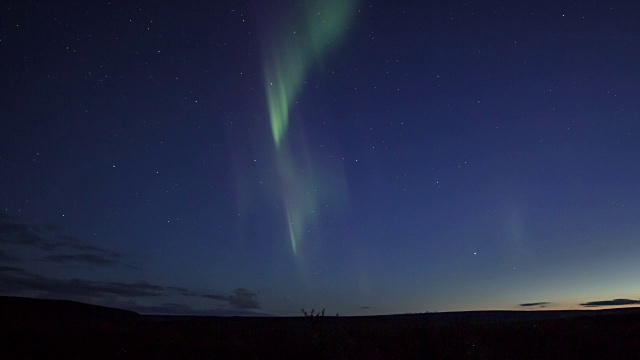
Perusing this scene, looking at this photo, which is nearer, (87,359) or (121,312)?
(87,359)

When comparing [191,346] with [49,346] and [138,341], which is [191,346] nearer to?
[138,341]

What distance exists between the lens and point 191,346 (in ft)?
44.0

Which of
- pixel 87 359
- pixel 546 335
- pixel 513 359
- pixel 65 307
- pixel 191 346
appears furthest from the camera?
pixel 65 307

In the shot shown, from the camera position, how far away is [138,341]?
14.4m

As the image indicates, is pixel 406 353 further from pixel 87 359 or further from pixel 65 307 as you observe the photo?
pixel 65 307

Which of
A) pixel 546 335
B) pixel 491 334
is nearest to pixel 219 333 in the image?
pixel 491 334

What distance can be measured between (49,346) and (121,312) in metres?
58.3

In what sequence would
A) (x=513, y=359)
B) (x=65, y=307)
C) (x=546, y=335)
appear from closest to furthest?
(x=513, y=359) → (x=546, y=335) → (x=65, y=307)

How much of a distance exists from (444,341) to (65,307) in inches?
2518

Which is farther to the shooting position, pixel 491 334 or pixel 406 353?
pixel 491 334

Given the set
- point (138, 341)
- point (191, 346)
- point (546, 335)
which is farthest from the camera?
point (546, 335)

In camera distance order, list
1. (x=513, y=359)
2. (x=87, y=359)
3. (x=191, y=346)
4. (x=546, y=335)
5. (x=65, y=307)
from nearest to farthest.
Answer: (x=87, y=359) → (x=513, y=359) → (x=191, y=346) → (x=546, y=335) → (x=65, y=307)

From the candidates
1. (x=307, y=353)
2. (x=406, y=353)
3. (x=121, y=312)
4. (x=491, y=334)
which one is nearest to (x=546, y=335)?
(x=491, y=334)

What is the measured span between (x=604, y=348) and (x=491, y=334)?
3465 mm
